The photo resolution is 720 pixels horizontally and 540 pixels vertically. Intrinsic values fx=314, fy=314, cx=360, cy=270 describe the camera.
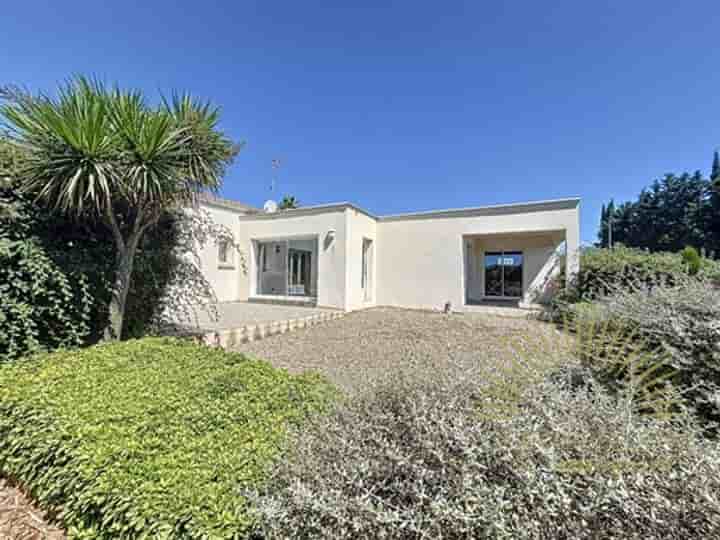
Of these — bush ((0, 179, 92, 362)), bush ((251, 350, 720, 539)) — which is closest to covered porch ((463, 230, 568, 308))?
bush ((251, 350, 720, 539))

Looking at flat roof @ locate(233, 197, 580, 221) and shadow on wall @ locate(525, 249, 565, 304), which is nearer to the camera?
flat roof @ locate(233, 197, 580, 221)

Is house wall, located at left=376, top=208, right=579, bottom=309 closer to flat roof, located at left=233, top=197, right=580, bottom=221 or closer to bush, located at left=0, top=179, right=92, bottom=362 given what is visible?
flat roof, located at left=233, top=197, right=580, bottom=221

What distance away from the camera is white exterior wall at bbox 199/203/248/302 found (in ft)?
41.0

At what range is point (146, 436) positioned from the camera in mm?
2199

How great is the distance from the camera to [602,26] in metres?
7.48

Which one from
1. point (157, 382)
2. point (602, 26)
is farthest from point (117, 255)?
point (602, 26)

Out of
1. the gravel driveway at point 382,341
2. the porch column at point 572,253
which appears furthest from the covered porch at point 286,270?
the porch column at point 572,253

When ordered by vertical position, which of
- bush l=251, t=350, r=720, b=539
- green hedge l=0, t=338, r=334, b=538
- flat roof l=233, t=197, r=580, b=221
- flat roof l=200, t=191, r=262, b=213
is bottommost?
green hedge l=0, t=338, r=334, b=538

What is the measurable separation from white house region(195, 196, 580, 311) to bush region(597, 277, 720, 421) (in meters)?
7.87

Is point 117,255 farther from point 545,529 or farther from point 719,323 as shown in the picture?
point 719,323

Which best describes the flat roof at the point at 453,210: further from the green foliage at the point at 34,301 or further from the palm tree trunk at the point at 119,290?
the green foliage at the point at 34,301

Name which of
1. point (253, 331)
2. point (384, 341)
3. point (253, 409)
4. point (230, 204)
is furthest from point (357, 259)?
point (253, 409)

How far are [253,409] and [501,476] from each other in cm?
194

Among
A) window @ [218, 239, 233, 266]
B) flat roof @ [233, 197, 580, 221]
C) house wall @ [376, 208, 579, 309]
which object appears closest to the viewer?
flat roof @ [233, 197, 580, 221]
